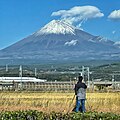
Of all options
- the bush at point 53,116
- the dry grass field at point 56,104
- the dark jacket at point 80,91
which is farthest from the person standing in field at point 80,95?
the bush at point 53,116

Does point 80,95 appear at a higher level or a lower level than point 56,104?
higher

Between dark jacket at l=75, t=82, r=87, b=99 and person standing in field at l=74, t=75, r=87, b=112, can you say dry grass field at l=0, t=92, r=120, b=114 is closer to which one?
person standing in field at l=74, t=75, r=87, b=112

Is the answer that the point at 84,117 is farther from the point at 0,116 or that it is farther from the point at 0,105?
the point at 0,105

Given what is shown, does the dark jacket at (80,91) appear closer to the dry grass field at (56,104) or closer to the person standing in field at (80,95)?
the person standing in field at (80,95)

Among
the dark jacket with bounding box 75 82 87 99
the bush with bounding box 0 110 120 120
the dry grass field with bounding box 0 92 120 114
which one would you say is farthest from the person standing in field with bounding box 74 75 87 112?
the bush with bounding box 0 110 120 120

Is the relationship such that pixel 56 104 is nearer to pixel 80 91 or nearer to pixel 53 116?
pixel 80 91

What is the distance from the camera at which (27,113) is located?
16625 millimetres

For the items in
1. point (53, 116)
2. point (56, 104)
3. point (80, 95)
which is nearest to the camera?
point (53, 116)

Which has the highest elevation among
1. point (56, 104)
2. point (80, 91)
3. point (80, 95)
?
point (80, 91)

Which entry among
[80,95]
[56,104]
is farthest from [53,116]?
[56,104]

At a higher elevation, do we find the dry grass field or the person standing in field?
the person standing in field

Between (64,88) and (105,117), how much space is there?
3371 centimetres

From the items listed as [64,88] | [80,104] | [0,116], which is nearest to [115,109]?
[80,104]

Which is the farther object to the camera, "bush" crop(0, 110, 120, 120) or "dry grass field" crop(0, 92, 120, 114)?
"dry grass field" crop(0, 92, 120, 114)
